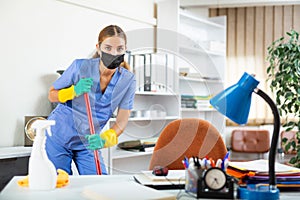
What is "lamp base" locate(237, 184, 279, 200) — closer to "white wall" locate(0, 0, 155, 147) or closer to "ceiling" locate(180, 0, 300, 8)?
"white wall" locate(0, 0, 155, 147)

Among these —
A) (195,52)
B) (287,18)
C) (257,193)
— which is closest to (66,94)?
(257,193)

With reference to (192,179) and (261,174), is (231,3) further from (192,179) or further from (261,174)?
(192,179)

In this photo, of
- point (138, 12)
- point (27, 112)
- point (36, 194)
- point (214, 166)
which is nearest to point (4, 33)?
point (27, 112)

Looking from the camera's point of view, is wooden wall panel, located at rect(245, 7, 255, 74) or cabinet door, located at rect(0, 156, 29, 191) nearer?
cabinet door, located at rect(0, 156, 29, 191)

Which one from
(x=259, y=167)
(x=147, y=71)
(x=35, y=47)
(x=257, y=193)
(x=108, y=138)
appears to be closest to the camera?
(x=257, y=193)

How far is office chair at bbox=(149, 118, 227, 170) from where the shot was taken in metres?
2.08

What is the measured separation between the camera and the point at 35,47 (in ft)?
9.48

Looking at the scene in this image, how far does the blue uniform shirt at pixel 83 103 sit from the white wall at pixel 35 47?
0.25 metres

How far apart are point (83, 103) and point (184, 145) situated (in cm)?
68

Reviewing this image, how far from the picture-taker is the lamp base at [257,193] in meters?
1.24

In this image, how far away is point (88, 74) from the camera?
2.47 meters

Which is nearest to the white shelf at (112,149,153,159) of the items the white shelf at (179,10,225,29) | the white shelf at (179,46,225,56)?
the white shelf at (179,46,225,56)

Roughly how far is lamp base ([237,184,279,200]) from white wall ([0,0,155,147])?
1.41m

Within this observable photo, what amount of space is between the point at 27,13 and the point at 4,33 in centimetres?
23
